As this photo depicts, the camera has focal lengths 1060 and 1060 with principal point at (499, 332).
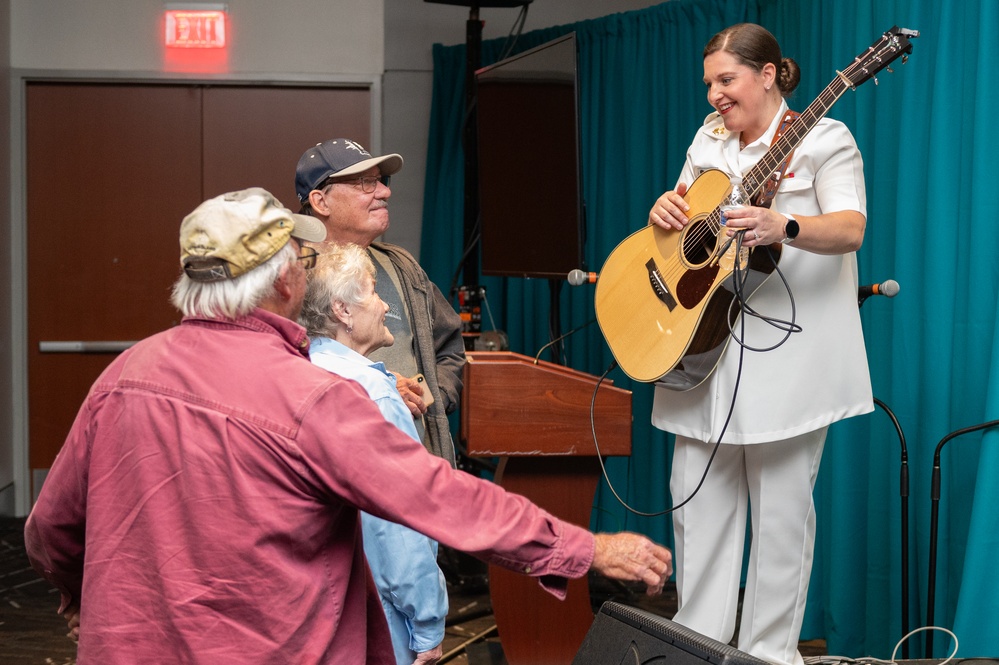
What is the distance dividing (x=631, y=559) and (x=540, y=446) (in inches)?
56.2

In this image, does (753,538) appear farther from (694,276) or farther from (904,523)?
(694,276)

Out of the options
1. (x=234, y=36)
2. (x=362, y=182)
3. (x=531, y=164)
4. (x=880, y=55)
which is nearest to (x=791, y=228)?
(x=880, y=55)

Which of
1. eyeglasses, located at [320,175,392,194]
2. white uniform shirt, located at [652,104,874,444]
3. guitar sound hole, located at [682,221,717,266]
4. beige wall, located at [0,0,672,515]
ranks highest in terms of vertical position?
beige wall, located at [0,0,672,515]

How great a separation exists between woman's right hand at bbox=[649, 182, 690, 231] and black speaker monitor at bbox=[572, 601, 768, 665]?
0.97 metres

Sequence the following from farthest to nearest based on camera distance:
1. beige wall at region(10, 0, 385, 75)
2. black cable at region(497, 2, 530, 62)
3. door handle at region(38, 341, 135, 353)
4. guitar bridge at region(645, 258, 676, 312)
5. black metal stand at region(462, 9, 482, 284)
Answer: door handle at region(38, 341, 135, 353), beige wall at region(10, 0, 385, 75), black cable at region(497, 2, 530, 62), black metal stand at region(462, 9, 482, 284), guitar bridge at region(645, 258, 676, 312)

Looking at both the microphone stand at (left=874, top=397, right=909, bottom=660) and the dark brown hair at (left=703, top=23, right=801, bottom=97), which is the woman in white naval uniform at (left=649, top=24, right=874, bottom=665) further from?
the microphone stand at (left=874, top=397, right=909, bottom=660)

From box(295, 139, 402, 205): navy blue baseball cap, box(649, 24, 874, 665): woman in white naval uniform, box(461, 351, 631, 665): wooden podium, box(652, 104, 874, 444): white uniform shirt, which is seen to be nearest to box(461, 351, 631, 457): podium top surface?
box(461, 351, 631, 665): wooden podium

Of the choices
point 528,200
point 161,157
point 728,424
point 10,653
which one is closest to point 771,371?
point 728,424

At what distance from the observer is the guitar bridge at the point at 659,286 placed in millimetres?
2501

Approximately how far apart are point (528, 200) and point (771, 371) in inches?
56.5

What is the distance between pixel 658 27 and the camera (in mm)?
4336

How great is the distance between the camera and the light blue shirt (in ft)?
6.01

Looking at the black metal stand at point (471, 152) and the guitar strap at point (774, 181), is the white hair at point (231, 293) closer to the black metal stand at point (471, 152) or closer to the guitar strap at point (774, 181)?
the guitar strap at point (774, 181)

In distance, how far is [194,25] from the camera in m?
5.29
